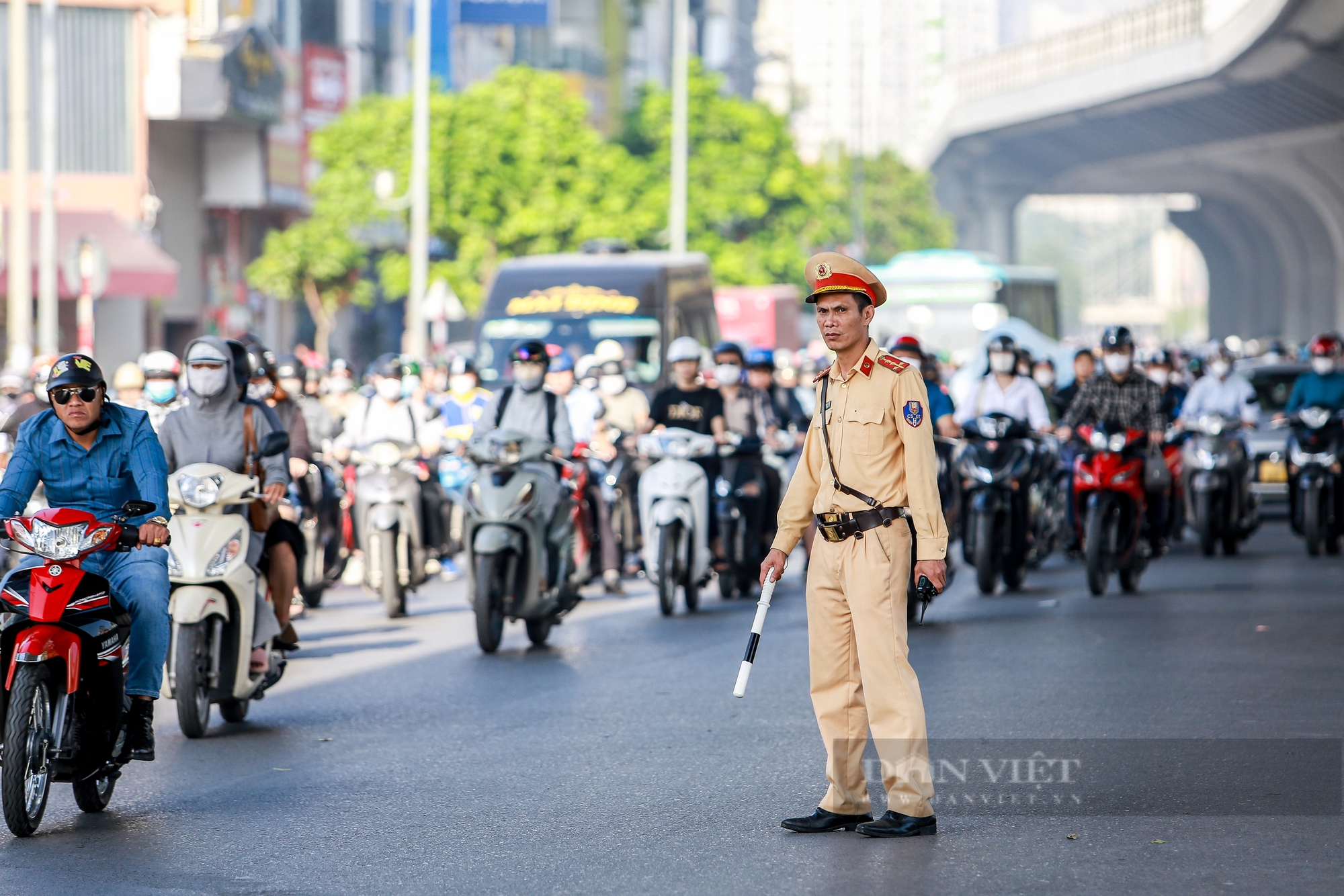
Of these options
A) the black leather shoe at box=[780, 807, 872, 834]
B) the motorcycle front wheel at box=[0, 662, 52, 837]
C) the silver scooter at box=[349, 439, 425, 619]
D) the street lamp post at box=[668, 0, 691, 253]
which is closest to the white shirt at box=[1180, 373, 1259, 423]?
the silver scooter at box=[349, 439, 425, 619]

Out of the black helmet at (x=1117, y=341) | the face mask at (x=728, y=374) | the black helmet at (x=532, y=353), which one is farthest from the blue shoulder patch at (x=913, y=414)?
the black helmet at (x=1117, y=341)

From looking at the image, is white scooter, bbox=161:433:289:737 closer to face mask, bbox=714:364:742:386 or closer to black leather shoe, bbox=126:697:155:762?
black leather shoe, bbox=126:697:155:762

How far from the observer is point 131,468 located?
7.16 meters

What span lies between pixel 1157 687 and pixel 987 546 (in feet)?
14.9

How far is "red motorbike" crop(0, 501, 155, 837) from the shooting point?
21.1ft

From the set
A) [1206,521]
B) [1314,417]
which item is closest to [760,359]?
[1206,521]

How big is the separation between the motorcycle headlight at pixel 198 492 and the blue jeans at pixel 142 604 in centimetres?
130

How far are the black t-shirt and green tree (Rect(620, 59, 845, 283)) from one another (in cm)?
3432

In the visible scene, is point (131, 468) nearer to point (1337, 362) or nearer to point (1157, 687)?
point (1157, 687)

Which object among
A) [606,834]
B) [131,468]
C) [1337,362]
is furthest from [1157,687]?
[1337,362]

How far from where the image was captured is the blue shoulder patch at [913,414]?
624 centimetres

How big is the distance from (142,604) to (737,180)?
139 feet

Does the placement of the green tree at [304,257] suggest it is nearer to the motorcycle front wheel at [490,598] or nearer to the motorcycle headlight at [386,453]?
the motorcycle headlight at [386,453]

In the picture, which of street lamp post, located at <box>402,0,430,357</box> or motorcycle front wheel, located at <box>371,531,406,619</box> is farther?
street lamp post, located at <box>402,0,430,357</box>
